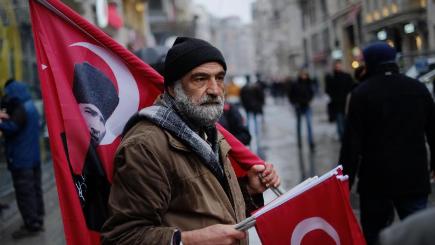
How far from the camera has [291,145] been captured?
47.6 ft

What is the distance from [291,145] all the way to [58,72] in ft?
39.6

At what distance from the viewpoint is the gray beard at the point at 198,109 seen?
245 centimetres

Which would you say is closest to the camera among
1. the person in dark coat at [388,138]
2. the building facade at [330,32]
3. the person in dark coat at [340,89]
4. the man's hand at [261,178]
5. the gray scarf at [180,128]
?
the gray scarf at [180,128]

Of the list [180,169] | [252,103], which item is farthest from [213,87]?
[252,103]

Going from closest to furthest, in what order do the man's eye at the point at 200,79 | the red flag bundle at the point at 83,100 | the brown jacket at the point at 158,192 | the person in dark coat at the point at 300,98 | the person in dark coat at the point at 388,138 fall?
the brown jacket at the point at 158,192
the man's eye at the point at 200,79
the red flag bundle at the point at 83,100
the person in dark coat at the point at 388,138
the person in dark coat at the point at 300,98

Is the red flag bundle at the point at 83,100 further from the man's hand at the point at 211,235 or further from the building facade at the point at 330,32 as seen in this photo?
the building facade at the point at 330,32

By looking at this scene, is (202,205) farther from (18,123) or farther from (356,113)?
(18,123)

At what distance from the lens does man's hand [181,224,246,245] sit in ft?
7.28

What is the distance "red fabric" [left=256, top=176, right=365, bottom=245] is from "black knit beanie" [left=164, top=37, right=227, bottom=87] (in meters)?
0.67

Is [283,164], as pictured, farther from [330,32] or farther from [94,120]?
[330,32]

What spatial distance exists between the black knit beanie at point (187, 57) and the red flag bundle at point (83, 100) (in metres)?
0.43

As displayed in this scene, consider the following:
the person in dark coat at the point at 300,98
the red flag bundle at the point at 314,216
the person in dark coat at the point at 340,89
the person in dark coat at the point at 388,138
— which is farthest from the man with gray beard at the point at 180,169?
the person in dark coat at the point at 300,98

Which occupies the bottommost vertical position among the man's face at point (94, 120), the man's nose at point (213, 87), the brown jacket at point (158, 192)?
the brown jacket at point (158, 192)

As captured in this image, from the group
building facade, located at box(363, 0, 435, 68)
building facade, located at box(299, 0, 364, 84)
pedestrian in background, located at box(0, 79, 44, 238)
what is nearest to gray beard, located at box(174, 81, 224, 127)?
pedestrian in background, located at box(0, 79, 44, 238)
